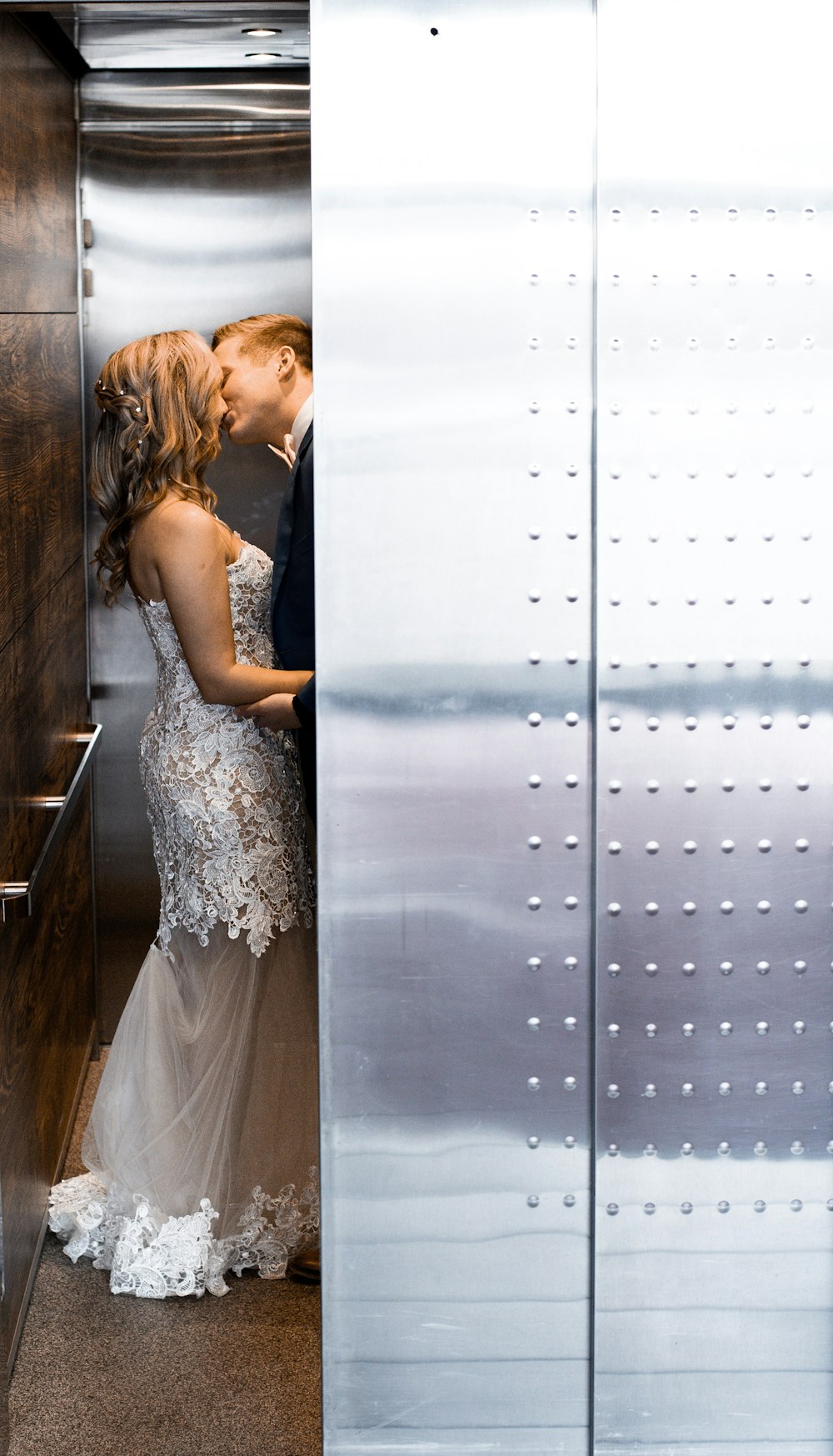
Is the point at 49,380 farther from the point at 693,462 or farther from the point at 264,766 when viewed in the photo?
the point at 693,462

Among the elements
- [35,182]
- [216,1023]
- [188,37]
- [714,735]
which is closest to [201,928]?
[216,1023]

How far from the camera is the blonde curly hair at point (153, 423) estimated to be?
2.81 metres

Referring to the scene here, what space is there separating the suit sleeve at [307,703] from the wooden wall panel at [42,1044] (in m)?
0.71

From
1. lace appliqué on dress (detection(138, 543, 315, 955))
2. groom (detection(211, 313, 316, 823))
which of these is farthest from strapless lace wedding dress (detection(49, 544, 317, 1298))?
groom (detection(211, 313, 316, 823))

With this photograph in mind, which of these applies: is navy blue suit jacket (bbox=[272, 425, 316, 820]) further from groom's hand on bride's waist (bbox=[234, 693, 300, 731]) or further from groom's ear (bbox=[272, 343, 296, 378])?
groom's ear (bbox=[272, 343, 296, 378])

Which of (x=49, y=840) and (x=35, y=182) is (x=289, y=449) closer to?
(x=35, y=182)

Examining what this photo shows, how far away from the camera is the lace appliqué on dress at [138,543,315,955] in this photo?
9.59 feet

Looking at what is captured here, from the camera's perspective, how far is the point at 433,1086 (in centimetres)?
197

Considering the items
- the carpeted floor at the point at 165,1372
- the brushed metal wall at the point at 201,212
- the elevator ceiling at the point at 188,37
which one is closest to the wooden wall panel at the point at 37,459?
the brushed metal wall at the point at 201,212

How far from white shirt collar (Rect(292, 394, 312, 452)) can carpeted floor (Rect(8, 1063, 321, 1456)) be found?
165 cm

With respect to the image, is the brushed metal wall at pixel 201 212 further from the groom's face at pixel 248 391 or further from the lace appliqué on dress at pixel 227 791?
the lace appliqué on dress at pixel 227 791

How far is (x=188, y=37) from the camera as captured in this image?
11.0ft

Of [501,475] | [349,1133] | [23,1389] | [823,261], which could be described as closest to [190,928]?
[23,1389]

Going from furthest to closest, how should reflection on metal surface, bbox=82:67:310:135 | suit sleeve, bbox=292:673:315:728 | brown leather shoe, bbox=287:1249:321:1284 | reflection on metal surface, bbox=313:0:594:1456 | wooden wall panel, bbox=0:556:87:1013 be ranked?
reflection on metal surface, bbox=82:67:310:135 < brown leather shoe, bbox=287:1249:321:1284 < wooden wall panel, bbox=0:556:87:1013 < suit sleeve, bbox=292:673:315:728 < reflection on metal surface, bbox=313:0:594:1456
